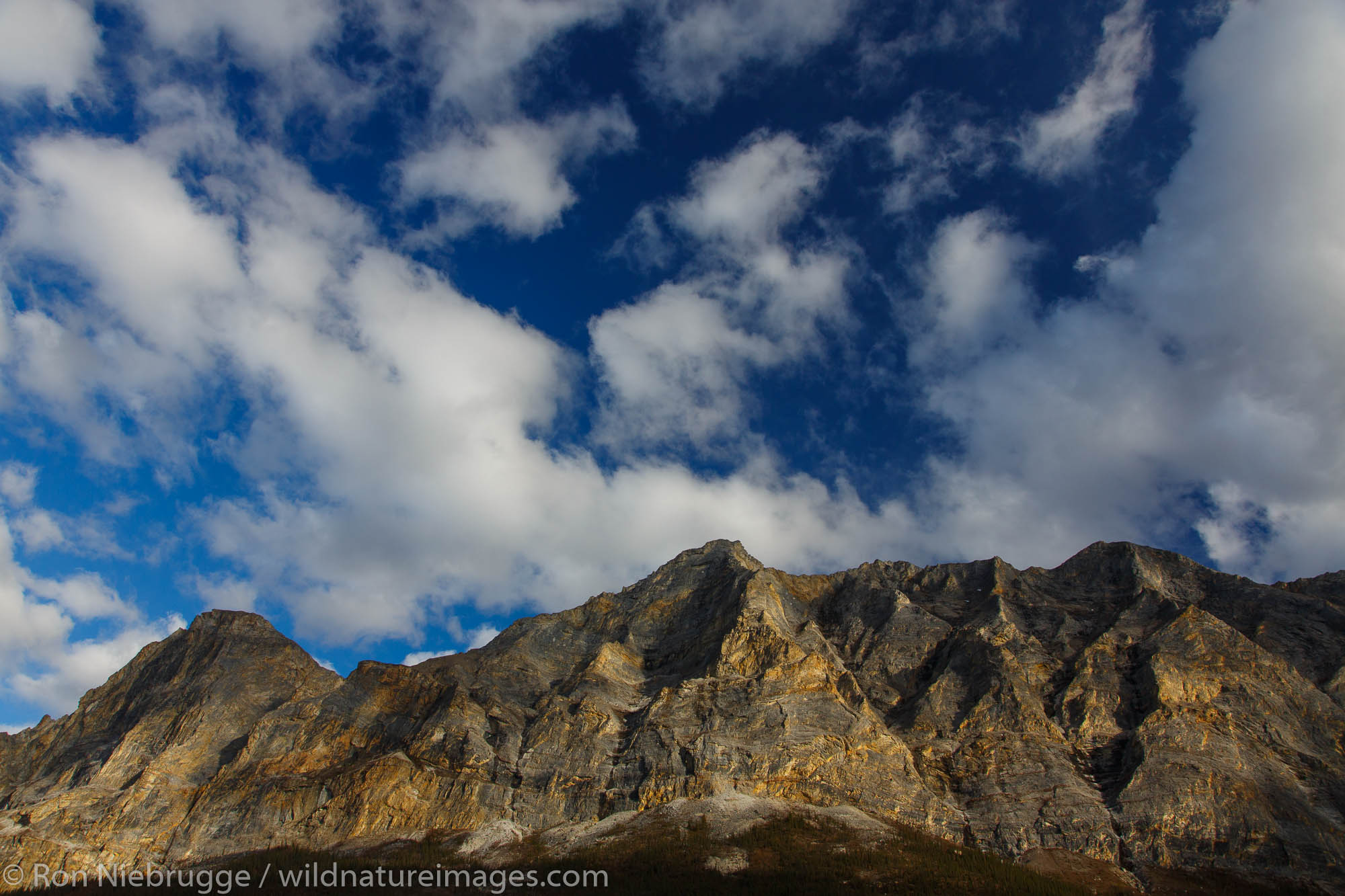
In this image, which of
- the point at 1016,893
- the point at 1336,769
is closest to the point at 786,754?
the point at 1016,893

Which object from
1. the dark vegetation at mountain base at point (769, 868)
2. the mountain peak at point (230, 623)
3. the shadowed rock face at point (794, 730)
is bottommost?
the dark vegetation at mountain base at point (769, 868)

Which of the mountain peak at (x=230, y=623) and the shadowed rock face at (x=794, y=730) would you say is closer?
the shadowed rock face at (x=794, y=730)

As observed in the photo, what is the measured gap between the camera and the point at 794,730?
12144cm

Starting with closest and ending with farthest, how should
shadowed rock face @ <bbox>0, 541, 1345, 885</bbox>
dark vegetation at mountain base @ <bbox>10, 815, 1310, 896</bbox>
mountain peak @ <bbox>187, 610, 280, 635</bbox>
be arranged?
dark vegetation at mountain base @ <bbox>10, 815, 1310, 896</bbox> → shadowed rock face @ <bbox>0, 541, 1345, 885</bbox> → mountain peak @ <bbox>187, 610, 280, 635</bbox>

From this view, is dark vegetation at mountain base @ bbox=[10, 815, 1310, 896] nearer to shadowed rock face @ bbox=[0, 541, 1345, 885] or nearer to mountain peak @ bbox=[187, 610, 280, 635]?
shadowed rock face @ bbox=[0, 541, 1345, 885]

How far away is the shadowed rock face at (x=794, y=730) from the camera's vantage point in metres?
105

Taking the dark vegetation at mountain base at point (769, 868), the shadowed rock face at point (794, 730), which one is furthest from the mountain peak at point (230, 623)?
the dark vegetation at mountain base at point (769, 868)

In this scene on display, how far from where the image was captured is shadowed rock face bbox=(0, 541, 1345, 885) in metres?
105

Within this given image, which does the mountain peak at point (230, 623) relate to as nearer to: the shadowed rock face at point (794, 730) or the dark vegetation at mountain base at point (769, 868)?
the shadowed rock face at point (794, 730)

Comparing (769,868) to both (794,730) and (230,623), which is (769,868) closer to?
(794,730)

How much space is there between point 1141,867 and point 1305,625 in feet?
217

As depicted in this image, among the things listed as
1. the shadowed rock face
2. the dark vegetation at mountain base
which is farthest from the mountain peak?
the dark vegetation at mountain base

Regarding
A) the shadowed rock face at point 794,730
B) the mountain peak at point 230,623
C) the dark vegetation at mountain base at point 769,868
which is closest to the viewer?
the dark vegetation at mountain base at point 769,868

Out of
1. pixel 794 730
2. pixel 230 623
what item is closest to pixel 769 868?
pixel 794 730
